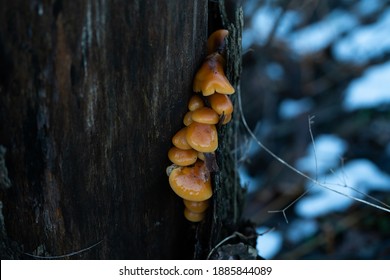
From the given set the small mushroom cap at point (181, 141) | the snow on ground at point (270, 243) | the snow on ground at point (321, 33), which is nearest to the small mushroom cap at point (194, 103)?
the small mushroom cap at point (181, 141)

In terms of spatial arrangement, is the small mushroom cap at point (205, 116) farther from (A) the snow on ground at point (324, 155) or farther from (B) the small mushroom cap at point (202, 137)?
(A) the snow on ground at point (324, 155)

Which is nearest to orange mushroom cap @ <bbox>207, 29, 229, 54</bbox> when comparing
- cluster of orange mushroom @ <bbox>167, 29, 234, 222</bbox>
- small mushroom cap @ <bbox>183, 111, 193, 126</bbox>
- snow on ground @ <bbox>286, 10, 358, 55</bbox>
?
cluster of orange mushroom @ <bbox>167, 29, 234, 222</bbox>

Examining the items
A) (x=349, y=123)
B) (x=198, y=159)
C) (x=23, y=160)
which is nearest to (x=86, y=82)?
(x=23, y=160)

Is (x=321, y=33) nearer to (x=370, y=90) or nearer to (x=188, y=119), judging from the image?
(x=370, y=90)

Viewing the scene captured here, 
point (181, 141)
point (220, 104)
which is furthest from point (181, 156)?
point (220, 104)

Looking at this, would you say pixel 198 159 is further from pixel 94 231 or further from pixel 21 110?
pixel 21 110

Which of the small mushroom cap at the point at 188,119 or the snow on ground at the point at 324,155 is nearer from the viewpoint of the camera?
the small mushroom cap at the point at 188,119
